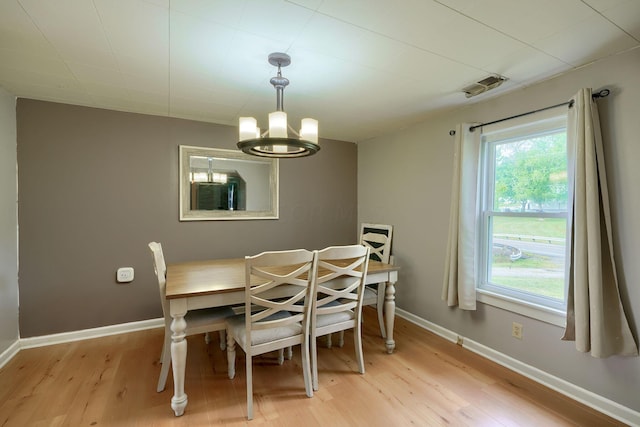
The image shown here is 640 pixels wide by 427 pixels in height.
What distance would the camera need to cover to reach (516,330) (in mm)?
2174

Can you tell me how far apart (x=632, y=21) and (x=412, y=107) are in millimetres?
1369

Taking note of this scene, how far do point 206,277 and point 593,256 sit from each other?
2376 mm

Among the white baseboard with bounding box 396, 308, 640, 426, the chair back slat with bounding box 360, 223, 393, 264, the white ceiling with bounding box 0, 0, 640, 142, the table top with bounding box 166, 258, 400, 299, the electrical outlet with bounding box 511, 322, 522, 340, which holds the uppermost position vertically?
the white ceiling with bounding box 0, 0, 640, 142

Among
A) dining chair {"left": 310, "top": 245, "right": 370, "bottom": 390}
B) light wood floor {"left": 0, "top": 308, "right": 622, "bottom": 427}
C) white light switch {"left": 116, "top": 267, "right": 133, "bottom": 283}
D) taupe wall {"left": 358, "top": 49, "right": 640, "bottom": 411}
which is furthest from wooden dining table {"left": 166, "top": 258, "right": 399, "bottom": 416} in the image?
taupe wall {"left": 358, "top": 49, "right": 640, "bottom": 411}

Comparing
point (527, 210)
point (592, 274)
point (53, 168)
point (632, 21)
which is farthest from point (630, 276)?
point (53, 168)

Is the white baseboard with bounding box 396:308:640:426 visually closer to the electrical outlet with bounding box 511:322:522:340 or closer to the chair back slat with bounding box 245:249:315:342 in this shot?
the electrical outlet with bounding box 511:322:522:340

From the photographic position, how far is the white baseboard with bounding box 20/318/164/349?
245cm

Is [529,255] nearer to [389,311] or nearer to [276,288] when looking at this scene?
[389,311]

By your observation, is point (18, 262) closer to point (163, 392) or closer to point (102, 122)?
point (102, 122)

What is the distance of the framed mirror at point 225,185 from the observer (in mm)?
2953

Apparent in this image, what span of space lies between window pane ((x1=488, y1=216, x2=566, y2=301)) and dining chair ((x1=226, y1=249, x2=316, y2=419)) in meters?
1.63

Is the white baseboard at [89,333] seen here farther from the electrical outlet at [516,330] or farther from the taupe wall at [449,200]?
the electrical outlet at [516,330]

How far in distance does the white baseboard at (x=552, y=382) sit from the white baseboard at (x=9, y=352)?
11.6ft

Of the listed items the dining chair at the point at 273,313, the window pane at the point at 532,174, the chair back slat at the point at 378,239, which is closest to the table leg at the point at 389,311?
the chair back slat at the point at 378,239
